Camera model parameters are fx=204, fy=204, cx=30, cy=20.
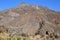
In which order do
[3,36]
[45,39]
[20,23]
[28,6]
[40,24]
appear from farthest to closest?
[28,6] → [20,23] → [40,24] → [45,39] → [3,36]

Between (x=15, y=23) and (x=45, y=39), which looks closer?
(x=45, y=39)

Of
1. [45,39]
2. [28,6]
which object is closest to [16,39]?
[45,39]

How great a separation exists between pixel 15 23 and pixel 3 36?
8.96 m

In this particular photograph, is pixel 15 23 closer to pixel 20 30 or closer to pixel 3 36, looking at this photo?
pixel 20 30

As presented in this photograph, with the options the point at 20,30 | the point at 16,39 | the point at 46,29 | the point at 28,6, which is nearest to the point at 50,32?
the point at 46,29

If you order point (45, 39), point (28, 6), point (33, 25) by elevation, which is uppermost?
point (28, 6)

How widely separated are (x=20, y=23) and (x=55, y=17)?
785 cm

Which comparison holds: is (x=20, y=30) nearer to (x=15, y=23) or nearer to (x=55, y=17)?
(x=15, y=23)

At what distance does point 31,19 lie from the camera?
2086cm

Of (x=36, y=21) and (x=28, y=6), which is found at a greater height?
(x=28, y=6)

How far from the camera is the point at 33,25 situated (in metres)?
19.5

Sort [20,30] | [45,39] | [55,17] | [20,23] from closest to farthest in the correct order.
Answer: [45,39] → [20,30] → [20,23] → [55,17]

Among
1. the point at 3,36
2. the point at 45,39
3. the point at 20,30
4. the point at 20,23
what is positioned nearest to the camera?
the point at 3,36

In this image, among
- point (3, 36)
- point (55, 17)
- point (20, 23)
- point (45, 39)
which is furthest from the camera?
point (55, 17)
